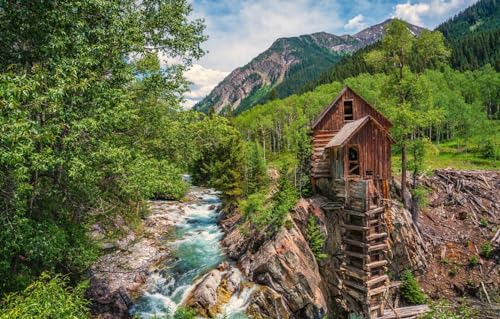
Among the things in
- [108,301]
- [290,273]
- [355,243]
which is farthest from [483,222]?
[108,301]

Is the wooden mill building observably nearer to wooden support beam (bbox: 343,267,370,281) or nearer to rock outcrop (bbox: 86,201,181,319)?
wooden support beam (bbox: 343,267,370,281)

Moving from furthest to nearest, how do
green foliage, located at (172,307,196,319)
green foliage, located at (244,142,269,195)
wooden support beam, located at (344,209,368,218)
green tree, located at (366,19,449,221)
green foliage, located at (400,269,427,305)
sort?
green foliage, located at (244,142,269,195) < green tree, located at (366,19,449,221) < green foliage, located at (400,269,427,305) < wooden support beam, located at (344,209,368,218) < green foliage, located at (172,307,196,319)

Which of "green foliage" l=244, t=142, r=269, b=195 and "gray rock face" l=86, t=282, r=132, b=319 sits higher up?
"green foliage" l=244, t=142, r=269, b=195

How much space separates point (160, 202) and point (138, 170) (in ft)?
89.2

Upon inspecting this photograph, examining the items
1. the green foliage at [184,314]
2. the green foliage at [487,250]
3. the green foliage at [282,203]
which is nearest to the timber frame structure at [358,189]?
the green foliage at [282,203]

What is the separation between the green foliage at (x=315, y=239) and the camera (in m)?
19.8

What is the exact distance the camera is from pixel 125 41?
12.7 m

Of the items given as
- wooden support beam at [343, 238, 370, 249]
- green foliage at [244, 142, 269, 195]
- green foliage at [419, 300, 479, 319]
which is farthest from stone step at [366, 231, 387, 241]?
green foliage at [244, 142, 269, 195]

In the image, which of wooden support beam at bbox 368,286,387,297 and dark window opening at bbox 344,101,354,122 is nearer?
wooden support beam at bbox 368,286,387,297

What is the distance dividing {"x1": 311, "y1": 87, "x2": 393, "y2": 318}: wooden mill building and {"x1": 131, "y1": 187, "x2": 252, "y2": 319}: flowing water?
711 cm

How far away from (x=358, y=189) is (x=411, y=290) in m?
8.80

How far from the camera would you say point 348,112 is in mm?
24281

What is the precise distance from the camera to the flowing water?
17266 millimetres

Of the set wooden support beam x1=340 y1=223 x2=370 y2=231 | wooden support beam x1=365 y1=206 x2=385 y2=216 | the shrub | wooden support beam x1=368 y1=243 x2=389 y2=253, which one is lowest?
the shrub
